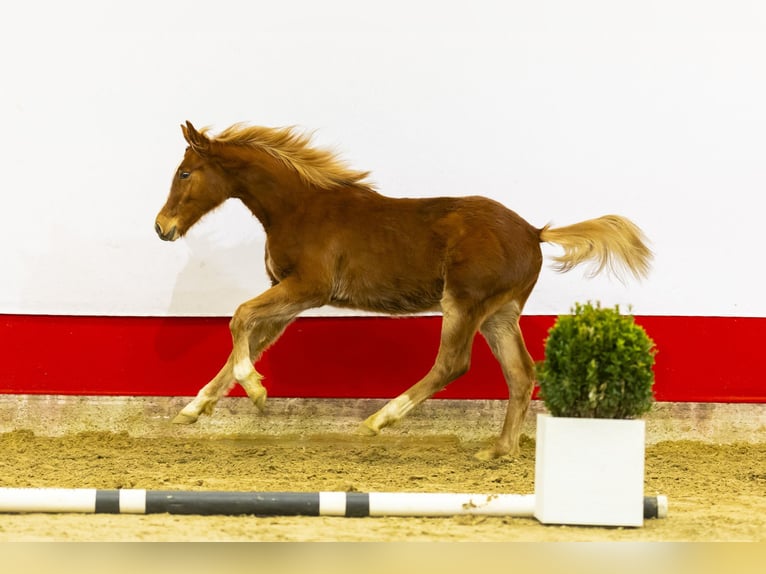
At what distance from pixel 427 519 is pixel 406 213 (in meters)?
2.14

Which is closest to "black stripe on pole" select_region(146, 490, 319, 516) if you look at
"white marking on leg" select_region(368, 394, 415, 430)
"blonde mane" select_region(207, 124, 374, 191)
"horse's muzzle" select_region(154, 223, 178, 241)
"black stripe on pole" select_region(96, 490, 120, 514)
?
"black stripe on pole" select_region(96, 490, 120, 514)

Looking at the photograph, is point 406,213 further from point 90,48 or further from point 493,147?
point 90,48

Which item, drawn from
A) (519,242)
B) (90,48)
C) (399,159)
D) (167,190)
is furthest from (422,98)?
(90,48)

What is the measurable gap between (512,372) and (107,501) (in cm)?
257

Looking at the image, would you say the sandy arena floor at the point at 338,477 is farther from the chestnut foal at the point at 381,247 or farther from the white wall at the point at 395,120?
the white wall at the point at 395,120

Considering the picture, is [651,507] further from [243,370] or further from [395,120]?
[395,120]

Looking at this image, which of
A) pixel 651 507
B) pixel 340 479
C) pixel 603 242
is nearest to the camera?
pixel 651 507

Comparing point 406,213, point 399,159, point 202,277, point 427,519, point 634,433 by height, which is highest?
point 399,159

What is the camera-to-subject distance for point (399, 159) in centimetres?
598

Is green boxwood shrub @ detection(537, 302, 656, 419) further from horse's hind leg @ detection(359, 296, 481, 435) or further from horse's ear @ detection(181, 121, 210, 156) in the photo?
horse's ear @ detection(181, 121, 210, 156)

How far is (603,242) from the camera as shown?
533 cm

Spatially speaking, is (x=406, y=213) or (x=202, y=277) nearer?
(x=406, y=213)

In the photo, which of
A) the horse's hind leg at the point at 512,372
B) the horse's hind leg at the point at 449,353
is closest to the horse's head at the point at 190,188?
the horse's hind leg at the point at 449,353

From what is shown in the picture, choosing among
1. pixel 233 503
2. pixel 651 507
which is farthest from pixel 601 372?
pixel 233 503
